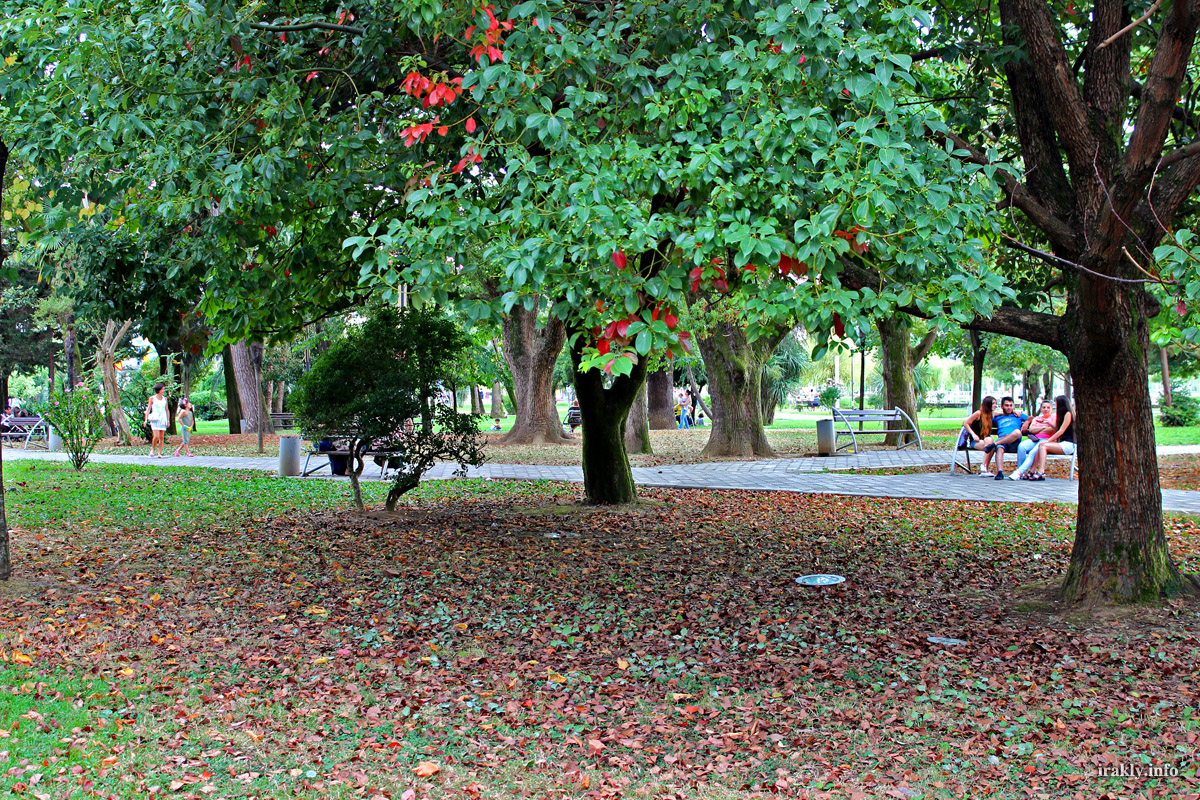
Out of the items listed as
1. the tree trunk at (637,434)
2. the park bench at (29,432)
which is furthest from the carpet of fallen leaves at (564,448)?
the park bench at (29,432)

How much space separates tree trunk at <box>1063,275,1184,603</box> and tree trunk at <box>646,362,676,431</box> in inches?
1045

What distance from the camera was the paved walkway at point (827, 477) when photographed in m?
11.4

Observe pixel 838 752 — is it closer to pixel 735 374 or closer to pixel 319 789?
pixel 319 789

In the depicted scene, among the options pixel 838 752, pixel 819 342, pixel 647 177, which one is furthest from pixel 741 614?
pixel 647 177

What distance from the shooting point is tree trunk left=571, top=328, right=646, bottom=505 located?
10359mm

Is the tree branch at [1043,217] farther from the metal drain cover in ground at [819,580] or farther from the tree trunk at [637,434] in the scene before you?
the tree trunk at [637,434]

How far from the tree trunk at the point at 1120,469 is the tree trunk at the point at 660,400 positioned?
26545 mm

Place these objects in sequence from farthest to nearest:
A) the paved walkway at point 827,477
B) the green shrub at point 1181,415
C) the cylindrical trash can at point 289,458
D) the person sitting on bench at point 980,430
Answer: the green shrub at point 1181,415 → the cylindrical trash can at point 289,458 → the person sitting on bench at point 980,430 → the paved walkway at point 827,477

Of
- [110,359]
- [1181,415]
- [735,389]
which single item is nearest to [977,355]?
[1181,415]

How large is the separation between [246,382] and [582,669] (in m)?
26.6

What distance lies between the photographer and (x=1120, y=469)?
5844mm

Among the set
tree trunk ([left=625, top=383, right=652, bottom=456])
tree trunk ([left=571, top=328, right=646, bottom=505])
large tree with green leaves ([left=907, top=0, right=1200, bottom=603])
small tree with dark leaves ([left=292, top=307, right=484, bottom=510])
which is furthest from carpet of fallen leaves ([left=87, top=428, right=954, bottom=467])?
large tree with green leaves ([left=907, top=0, right=1200, bottom=603])

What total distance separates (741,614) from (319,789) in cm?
330

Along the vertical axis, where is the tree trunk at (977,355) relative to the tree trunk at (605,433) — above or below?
above
